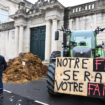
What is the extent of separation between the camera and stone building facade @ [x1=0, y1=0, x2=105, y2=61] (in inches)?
461

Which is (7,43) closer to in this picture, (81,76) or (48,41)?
(48,41)

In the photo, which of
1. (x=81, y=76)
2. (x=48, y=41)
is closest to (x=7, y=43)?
(x=48, y=41)

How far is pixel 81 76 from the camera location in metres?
4.31

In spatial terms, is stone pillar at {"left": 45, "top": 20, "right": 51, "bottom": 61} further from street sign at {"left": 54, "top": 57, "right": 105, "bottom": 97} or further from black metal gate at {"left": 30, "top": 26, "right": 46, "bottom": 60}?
street sign at {"left": 54, "top": 57, "right": 105, "bottom": 97}

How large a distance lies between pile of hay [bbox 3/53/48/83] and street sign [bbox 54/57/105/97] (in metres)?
4.80

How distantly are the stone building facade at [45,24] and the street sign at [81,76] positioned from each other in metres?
6.78

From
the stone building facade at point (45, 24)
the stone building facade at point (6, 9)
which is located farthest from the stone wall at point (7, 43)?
the stone building facade at point (6, 9)

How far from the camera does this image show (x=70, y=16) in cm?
1292

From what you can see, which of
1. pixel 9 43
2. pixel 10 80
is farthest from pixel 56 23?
pixel 9 43

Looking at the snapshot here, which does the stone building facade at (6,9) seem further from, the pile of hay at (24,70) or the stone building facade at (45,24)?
the pile of hay at (24,70)

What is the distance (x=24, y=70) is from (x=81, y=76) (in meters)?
6.01

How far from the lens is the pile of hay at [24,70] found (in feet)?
29.7

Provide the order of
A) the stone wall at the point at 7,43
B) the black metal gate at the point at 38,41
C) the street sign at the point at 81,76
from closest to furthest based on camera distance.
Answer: the street sign at the point at 81,76 → the black metal gate at the point at 38,41 → the stone wall at the point at 7,43

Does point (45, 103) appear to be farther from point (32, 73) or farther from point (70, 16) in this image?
point (70, 16)
